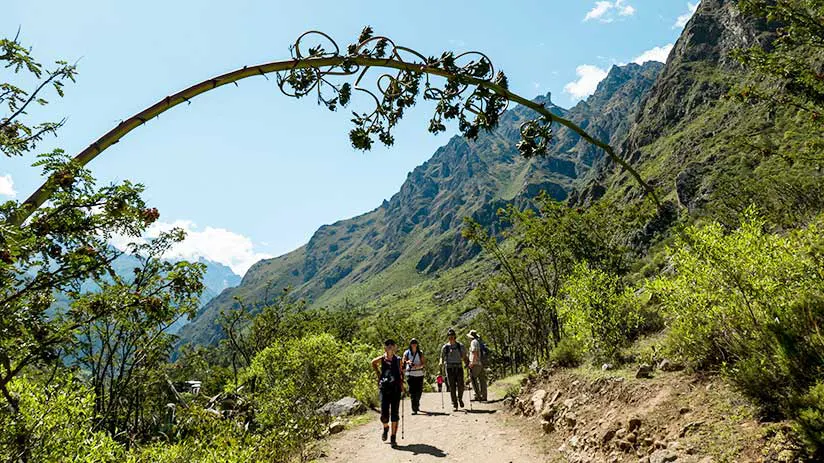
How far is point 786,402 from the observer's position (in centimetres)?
474

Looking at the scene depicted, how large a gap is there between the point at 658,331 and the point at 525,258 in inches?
522

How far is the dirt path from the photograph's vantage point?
357 inches

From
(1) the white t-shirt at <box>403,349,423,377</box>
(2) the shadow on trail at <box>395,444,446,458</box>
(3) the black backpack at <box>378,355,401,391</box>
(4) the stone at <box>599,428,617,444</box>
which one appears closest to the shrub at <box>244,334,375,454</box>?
(3) the black backpack at <box>378,355,401,391</box>

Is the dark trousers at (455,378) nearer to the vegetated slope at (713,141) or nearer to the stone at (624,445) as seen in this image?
the stone at (624,445)

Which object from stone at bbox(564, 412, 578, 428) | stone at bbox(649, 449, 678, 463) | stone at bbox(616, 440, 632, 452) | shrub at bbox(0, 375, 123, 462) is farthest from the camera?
stone at bbox(564, 412, 578, 428)

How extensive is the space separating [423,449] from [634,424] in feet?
15.4

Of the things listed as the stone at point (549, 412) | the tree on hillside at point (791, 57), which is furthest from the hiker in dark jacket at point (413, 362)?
the tree on hillside at point (791, 57)

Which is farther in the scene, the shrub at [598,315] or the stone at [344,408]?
the stone at [344,408]

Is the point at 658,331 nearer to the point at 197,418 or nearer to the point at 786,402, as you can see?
the point at 786,402

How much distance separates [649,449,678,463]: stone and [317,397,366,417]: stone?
11.7m

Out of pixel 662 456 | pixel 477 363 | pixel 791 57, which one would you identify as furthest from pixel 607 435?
pixel 791 57

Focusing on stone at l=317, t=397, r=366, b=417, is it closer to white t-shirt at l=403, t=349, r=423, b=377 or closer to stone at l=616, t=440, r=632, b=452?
white t-shirt at l=403, t=349, r=423, b=377

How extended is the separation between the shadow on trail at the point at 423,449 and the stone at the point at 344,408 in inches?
239

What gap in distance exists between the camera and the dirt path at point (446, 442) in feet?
29.7
